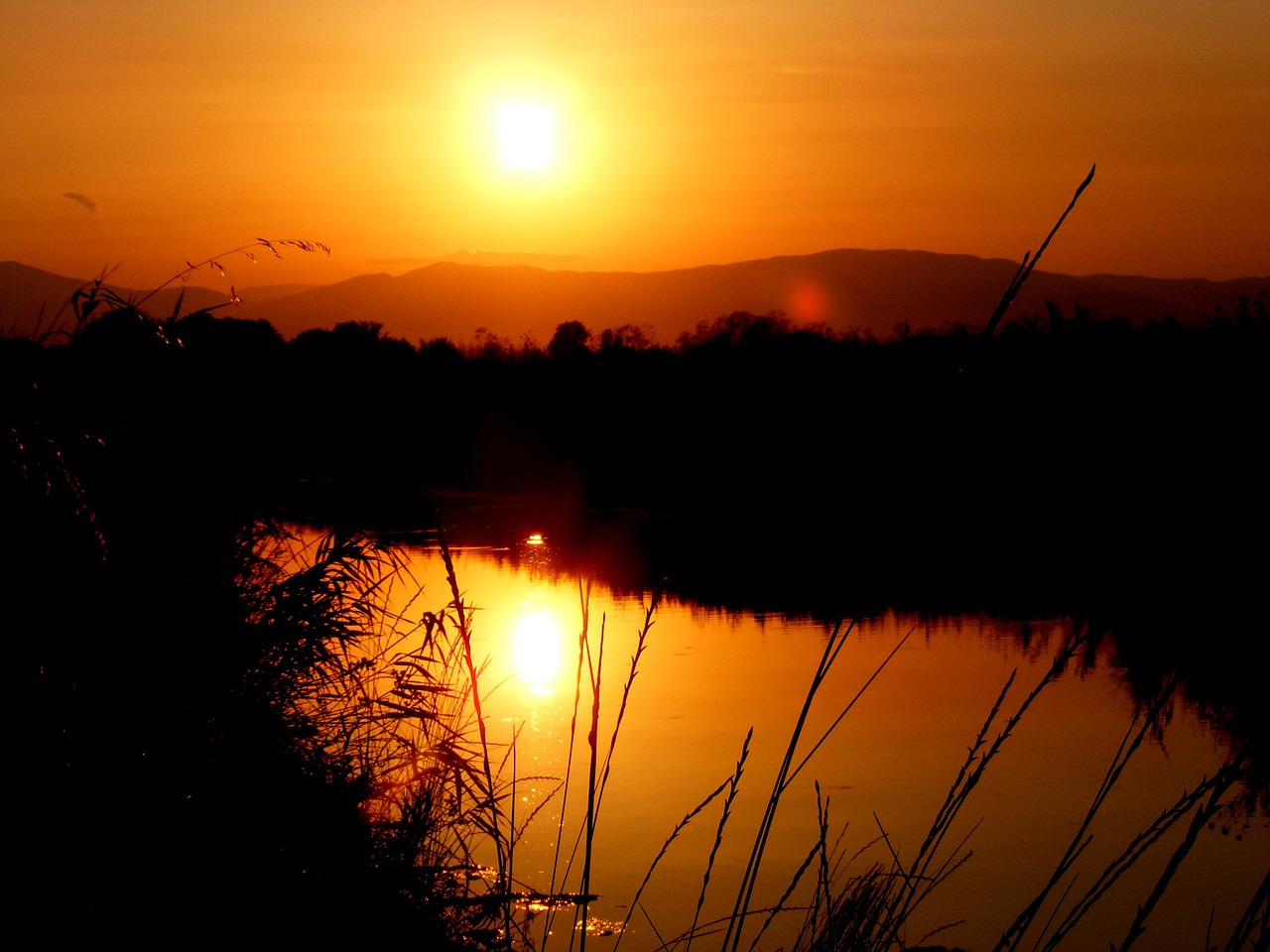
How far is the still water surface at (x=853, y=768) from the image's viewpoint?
6.51 m

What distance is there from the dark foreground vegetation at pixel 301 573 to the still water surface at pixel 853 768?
0.79m

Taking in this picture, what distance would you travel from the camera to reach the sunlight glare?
35.8ft

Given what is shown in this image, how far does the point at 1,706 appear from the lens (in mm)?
2988

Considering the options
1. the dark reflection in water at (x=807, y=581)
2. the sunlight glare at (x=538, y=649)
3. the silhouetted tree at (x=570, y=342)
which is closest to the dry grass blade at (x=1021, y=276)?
the dark reflection in water at (x=807, y=581)

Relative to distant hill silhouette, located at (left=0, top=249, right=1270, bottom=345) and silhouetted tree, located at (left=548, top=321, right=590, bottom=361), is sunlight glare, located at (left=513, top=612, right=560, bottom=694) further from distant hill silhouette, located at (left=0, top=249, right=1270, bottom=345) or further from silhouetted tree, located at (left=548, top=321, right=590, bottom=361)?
distant hill silhouette, located at (left=0, top=249, right=1270, bottom=345)

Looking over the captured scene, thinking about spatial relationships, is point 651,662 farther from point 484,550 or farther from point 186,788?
point 186,788

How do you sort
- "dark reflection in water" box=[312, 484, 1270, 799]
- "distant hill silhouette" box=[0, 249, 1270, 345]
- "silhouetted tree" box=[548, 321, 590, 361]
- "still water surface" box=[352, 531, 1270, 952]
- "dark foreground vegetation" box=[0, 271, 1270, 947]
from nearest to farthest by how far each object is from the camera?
1. "dark foreground vegetation" box=[0, 271, 1270, 947]
2. "still water surface" box=[352, 531, 1270, 952]
3. "dark reflection in water" box=[312, 484, 1270, 799]
4. "silhouetted tree" box=[548, 321, 590, 361]
5. "distant hill silhouette" box=[0, 249, 1270, 345]

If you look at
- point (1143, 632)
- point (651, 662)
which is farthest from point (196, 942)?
point (1143, 632)

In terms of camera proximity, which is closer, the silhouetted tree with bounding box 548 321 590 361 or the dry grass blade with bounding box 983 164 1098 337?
the dry grass blade with bounding box 983 164 1098 337

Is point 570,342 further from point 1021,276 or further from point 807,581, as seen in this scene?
point 1021,276

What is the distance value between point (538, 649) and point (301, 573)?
509 centimetres

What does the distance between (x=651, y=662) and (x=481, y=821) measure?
10.9m

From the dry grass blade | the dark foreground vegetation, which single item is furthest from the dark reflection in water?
the dry grass blade

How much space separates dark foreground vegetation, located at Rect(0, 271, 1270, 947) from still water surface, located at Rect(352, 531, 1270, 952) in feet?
2.59
